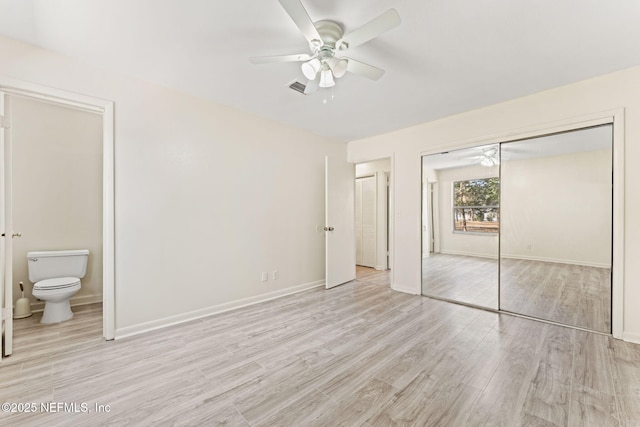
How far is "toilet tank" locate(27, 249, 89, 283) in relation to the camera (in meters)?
2.98

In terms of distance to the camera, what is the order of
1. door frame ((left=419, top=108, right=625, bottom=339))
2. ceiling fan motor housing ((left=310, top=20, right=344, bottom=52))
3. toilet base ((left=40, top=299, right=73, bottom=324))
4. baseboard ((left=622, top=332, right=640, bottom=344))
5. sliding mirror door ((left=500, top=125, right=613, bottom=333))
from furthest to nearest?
toilet base ((left=40, top=299, right=73, bottom=324)) < sliding mirror door ((left=500, top=125, right=613, bottom=333)) < door frame ((left=419, top=108, right=625, bottom=339)) < baseboard ((left=622, top=332, right=640, bottom=344)) < ceiling fan motor housing ((left=310, top=20, right=344, bottom=52))

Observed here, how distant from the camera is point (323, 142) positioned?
444cm

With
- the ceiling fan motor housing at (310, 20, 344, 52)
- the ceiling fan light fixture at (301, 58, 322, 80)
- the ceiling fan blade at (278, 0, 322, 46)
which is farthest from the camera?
the ceiling fan light fixture at (301, 58, 322, 80)

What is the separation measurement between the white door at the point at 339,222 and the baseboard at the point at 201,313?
24.2 inches

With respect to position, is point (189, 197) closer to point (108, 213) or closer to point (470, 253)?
point (108, 213)

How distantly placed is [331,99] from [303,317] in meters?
2.63

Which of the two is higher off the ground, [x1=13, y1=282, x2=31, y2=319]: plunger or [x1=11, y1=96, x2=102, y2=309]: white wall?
[x1=11, y1=96, x2=102, y2=309]: white wall

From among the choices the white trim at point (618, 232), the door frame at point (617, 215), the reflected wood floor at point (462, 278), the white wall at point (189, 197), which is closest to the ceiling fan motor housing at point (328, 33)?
the white wall at point (189, 197)

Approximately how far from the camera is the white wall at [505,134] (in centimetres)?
239

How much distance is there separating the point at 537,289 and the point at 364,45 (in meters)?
3.48

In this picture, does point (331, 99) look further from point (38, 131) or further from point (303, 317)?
point (38, 131)

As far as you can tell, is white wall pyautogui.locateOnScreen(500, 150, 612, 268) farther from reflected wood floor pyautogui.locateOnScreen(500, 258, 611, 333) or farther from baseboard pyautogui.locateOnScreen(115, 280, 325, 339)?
baseboard pyautogui.locateOnScreen(115, 280, 325, 339)

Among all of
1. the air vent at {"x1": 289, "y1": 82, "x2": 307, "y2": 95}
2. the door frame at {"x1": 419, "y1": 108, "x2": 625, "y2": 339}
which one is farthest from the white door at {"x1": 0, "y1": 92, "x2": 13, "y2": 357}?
the door frame at {"x1": 419, "y1": 108, "x2": 625, "y2": 339}

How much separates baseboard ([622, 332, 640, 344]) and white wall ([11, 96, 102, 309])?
6149mm
